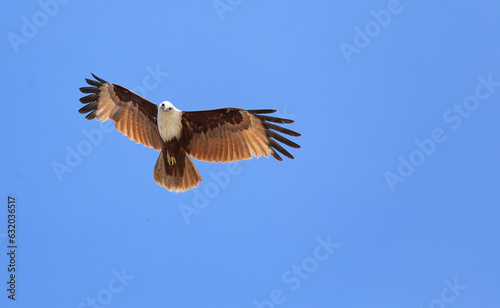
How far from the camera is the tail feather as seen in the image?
11.4 metres

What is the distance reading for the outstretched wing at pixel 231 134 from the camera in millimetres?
11148

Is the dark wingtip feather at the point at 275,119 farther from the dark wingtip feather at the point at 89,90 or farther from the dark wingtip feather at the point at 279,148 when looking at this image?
the dark wingtip feather at the point at 89,90

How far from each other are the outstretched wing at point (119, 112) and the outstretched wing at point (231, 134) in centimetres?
87

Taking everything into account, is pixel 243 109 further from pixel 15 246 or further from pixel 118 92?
pixel 15 246

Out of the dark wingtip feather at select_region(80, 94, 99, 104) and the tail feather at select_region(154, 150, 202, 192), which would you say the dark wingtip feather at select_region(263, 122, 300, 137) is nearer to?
the tail feather at select_region(154, 150, 202, 192)

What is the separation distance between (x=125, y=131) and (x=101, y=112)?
67cm

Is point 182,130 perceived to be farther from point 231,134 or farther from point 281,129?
point 281,129

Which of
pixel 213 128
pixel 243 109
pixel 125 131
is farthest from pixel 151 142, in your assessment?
pixel 243 109

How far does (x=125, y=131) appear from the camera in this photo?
11.8 m

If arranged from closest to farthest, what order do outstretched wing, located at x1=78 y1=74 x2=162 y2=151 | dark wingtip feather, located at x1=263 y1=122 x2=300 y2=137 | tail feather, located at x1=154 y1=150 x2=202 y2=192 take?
1. dark wingtip feather, located at x1=263 y1=122 x2=300 y2=137
2. tail feather, located at x1=154 y1=150 x2=202 y2=192
3. outstretched wing, located at x1=78 y1=74 x2=162 y2=151

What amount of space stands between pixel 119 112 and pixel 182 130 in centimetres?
155

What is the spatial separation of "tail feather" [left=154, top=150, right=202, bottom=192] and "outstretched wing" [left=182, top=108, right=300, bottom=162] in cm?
32

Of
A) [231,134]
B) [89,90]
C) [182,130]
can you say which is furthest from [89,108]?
[231,134]

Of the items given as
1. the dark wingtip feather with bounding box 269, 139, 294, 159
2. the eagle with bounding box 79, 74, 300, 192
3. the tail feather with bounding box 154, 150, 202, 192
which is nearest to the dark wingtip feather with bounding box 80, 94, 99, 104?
the eagle with bounding box 79, 74, 300, 192
